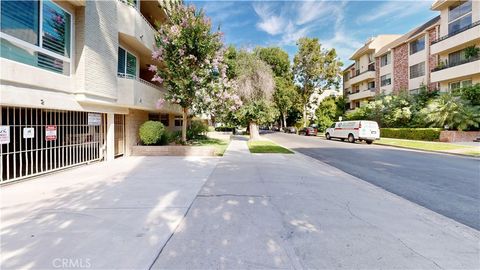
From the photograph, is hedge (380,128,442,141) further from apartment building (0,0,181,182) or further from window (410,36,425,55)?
apartment building (0,0,181,182)

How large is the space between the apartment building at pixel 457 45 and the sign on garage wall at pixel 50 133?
3085 centimetres

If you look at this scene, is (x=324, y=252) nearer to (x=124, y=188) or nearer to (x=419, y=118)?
(x=124, y=188)

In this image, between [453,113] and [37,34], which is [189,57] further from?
[453,113]

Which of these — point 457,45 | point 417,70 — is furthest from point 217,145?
point 417,70

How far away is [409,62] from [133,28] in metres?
32.9

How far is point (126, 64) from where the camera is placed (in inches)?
480

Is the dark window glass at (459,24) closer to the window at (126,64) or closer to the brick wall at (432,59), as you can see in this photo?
the brick wall at (432,59)

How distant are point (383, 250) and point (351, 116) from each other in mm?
32855

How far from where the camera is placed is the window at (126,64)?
38.2ft

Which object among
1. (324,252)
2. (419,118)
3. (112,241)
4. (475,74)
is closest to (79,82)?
(112,241)

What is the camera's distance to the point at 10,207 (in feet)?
15.5

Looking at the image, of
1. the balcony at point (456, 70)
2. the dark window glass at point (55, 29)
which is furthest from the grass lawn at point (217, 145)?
the balcony at point (456, 70)

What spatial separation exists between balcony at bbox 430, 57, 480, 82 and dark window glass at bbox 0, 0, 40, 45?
100 ft

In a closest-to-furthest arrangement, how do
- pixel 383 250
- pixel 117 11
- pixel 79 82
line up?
pixel 383 250, pixel 79 82, pixel 117 11
